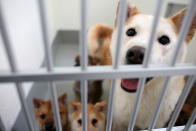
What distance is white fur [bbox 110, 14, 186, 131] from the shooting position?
0.70m

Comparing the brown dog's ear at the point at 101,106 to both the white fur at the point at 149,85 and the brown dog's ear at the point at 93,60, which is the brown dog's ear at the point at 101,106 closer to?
the white fur at the point at 149,85

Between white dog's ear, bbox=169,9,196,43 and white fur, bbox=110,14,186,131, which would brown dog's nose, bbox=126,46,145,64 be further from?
white dog's ear, bbox=169,9,196,43

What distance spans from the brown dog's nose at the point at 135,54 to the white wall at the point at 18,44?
0.50m

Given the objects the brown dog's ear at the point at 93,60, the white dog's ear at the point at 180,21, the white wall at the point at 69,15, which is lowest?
the brown dog's ear at the point at 93,60

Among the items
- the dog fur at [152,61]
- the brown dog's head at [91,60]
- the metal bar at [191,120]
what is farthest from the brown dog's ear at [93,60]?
the metal bar at [191,120]

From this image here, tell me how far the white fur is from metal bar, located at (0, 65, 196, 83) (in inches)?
6.8

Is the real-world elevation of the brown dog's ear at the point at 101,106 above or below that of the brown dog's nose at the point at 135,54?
below

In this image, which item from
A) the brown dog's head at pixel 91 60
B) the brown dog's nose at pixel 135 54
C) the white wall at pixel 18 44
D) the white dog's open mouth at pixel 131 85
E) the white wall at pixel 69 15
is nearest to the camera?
the brown dog's nose at pixel 135 54

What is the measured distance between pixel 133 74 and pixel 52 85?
213mm

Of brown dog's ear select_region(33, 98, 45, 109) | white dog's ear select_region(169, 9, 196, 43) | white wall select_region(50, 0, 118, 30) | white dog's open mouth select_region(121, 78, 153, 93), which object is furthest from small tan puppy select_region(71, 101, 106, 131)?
white wall select_region(50, 0, 118, 30)

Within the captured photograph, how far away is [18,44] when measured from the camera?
1.04 m

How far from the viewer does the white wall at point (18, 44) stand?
2.83 feet

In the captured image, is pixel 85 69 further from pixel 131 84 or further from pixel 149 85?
pixel 149 85

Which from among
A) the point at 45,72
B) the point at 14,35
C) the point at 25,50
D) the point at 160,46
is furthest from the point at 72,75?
the point at 25,50
